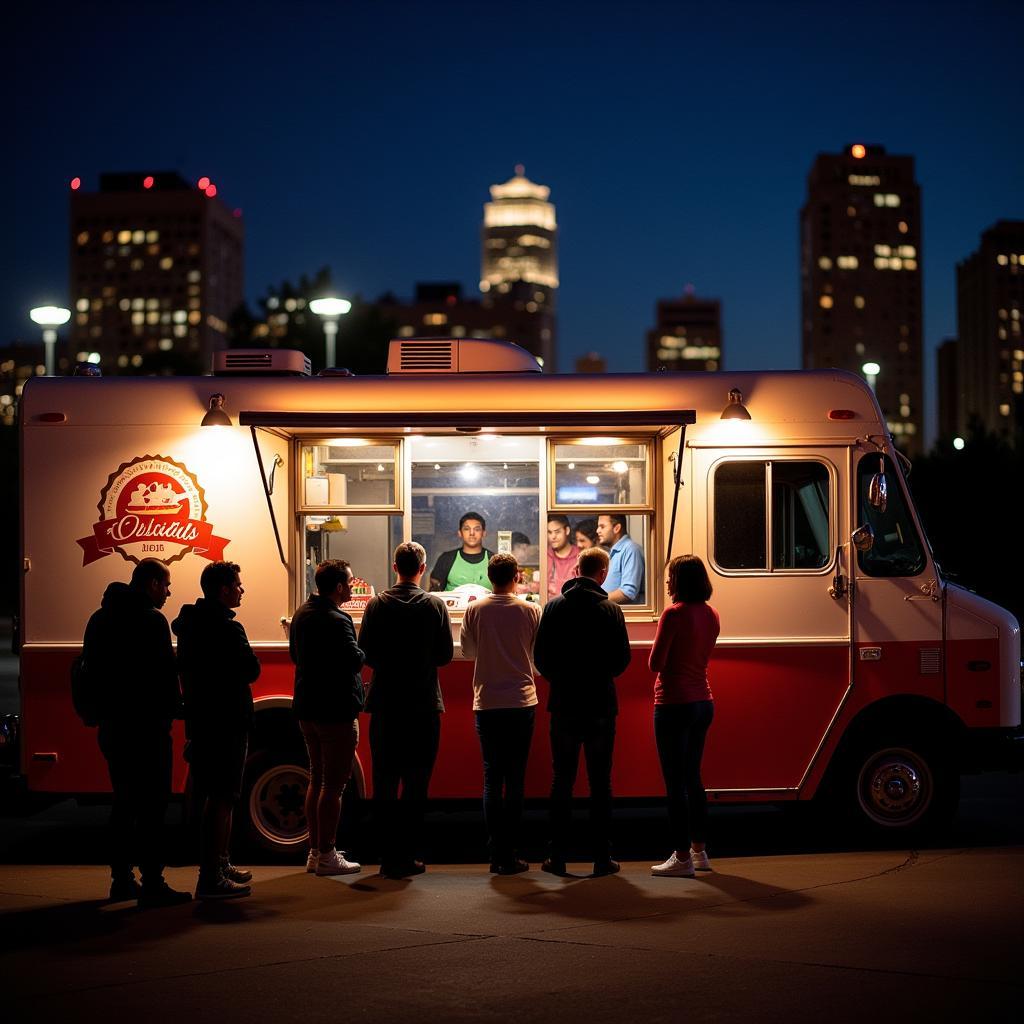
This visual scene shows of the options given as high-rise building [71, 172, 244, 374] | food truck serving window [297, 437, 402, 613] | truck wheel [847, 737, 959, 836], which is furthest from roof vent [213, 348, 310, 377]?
high-rise building [71, 172, 244, 374]

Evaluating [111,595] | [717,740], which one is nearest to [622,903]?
[717,740]

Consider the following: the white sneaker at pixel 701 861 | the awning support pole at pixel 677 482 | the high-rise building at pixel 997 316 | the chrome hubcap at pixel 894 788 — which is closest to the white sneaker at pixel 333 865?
the white sneaker at pixel 701 861

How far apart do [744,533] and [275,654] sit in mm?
3177

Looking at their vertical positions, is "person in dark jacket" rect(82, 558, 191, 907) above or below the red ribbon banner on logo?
below

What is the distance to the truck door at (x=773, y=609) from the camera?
8.99 metres

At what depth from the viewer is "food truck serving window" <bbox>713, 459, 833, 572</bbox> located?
9.09 meters

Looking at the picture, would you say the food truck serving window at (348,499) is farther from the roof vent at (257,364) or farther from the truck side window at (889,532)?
the truck side window at (889,532)

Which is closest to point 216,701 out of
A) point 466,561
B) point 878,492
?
point 466,561

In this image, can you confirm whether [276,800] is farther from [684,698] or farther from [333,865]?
[684,698]

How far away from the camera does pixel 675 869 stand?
825 cm

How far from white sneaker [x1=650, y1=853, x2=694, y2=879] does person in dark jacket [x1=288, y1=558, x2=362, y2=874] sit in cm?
184

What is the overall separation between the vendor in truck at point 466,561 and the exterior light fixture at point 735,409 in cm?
183

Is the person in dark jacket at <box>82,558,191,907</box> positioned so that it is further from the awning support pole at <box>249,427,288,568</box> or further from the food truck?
the awning support pole at <box>249,427,288,568</box>

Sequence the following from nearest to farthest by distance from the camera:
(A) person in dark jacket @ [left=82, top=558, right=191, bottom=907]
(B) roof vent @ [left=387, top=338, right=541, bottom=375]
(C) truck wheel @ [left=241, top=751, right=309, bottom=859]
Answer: (A) person in dark jacket @ [left=82, top=558, right=191, bottom=907] < (C) truck wheel @ [left=241, top=751, right=309, bottom=859] < (B) roof vent @ [left=387, top=338, right=541, bottom=375]
